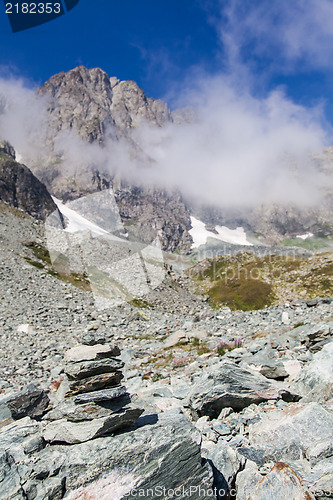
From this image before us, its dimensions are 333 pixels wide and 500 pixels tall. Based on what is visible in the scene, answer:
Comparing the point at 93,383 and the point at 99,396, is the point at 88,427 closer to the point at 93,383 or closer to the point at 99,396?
the point at 99,396

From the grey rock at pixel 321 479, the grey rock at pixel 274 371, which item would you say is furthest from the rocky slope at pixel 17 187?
the grey rock at pixel 321 479

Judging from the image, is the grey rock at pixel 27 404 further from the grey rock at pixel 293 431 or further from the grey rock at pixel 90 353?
the grey rock at pixel 293 431

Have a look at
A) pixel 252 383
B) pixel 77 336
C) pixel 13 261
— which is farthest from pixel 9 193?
pixel 252 383

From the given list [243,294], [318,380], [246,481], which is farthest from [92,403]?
[243,294]

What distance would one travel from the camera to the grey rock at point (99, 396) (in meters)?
6.80

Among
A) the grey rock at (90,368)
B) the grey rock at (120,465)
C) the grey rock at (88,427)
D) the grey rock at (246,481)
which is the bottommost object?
the grey rock at (246,481)

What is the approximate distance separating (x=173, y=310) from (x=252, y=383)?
A: 3930 cm

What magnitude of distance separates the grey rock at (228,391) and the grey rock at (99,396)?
13.3ft

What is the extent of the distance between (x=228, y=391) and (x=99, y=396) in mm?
5053

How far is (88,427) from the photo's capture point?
6.34 meters

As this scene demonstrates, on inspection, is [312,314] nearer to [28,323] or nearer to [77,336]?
[77,336]

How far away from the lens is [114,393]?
6.91 metres

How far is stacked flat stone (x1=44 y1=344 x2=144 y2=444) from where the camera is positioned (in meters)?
6.27

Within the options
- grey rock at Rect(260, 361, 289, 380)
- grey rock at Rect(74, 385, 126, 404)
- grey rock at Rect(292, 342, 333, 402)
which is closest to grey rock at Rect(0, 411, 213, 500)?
grey rock at Rect(74, 385, 126, 404)
